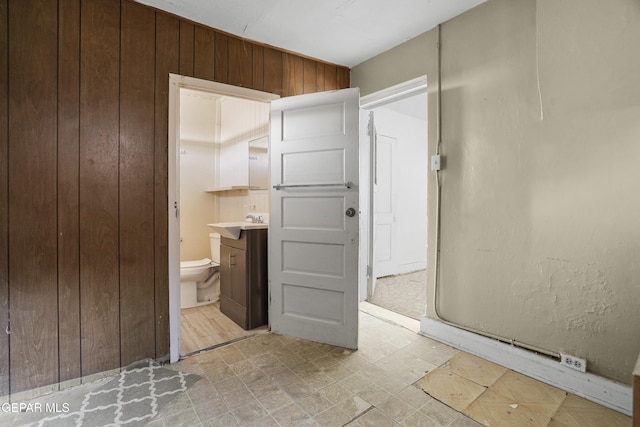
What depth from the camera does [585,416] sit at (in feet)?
5.26

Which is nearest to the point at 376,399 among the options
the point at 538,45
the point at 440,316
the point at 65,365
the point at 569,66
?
the point at 440,316

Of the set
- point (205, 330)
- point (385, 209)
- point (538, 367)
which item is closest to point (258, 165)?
point (205, 330)

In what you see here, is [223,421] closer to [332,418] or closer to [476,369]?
[332,418]

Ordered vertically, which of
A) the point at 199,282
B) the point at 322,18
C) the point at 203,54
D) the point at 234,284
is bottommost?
the point at 199,282

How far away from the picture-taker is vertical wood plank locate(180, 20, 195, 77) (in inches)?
88.4

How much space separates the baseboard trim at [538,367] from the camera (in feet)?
5.44

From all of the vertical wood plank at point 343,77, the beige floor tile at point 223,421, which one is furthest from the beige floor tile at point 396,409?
the vertical wood plank at point 343,77

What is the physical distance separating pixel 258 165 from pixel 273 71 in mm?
1091

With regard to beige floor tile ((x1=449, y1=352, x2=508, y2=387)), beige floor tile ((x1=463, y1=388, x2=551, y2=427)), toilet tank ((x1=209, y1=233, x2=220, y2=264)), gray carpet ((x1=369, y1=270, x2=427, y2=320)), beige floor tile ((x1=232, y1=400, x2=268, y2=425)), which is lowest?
beige floor tile ((x1=232, y1=400, x2=268, y2=425))

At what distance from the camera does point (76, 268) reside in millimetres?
1916

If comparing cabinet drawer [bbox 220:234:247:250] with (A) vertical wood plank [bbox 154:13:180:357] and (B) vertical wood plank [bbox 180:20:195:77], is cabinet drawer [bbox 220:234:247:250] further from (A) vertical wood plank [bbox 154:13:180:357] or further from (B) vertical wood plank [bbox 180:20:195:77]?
(B) vertical wood plank [bbox 180:20:195:77]

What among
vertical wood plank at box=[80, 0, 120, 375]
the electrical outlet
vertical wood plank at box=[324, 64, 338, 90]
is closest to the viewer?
the electrical outlet

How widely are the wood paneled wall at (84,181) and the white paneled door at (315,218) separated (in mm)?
833

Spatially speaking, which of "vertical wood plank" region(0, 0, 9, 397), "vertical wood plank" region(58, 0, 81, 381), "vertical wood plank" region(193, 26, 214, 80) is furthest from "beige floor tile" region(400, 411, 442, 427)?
"vertical wood plank" region(193, 26, 214, 80)
